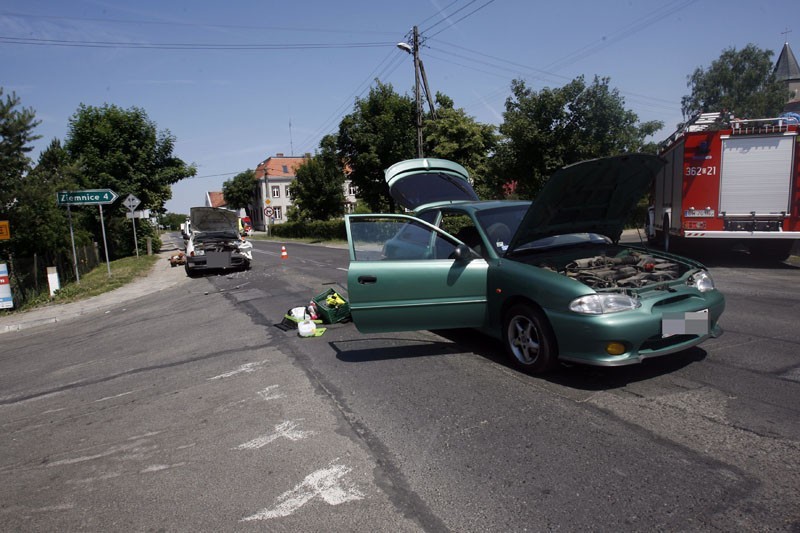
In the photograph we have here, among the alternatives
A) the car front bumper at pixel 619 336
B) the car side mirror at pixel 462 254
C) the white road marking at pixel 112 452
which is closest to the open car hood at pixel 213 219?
the car side mirror at pixel 462 254

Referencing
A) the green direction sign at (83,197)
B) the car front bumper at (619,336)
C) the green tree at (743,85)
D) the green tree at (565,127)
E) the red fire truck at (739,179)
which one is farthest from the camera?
the green tree at (743,85)

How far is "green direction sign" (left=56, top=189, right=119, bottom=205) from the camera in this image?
46.2 ft

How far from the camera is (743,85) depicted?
1688 inches

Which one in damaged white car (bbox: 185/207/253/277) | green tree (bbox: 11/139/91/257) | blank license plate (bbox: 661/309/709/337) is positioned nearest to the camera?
blank license plate (bbox: 661/309/709/337)

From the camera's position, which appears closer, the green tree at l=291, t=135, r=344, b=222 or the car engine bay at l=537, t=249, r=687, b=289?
the car engine bay at l=537, t=249, r=687, b=289

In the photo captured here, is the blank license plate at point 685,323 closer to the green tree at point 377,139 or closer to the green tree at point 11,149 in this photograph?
the green tree at point 11,149

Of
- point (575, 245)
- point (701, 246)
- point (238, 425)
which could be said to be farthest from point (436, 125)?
point (238, 425)

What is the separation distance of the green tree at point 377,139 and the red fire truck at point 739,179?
729 inches

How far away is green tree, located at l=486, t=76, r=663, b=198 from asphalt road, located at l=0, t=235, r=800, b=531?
1645cm

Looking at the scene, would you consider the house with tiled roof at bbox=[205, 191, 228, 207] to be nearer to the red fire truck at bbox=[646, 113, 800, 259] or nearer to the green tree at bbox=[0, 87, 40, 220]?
the green tree at bbox=[0, 87, 40, 220]

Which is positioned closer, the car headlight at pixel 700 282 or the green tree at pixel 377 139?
the car headlight at pixel 700 282

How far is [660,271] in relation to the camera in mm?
4695

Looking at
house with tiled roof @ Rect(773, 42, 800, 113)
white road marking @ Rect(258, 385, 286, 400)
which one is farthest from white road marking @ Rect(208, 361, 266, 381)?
house with tiled roof @ Rect(773, 42, 800, 113)

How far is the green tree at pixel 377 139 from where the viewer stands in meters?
29.0
